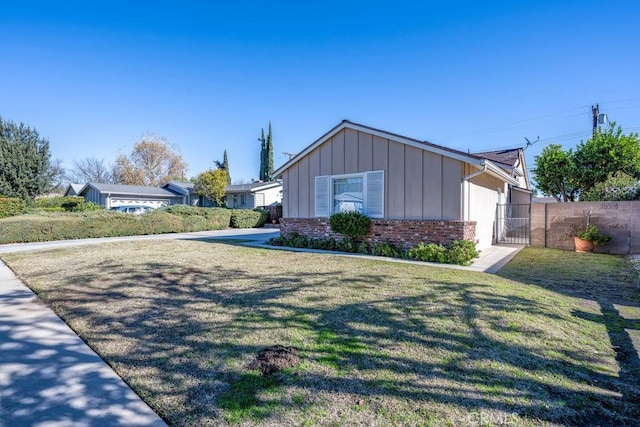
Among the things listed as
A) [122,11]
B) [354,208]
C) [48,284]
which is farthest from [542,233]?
[122,11]

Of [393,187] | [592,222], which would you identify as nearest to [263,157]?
[393,187]

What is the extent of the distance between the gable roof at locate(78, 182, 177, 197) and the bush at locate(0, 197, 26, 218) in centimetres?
665

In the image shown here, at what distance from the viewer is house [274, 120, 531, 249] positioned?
849 centimetres

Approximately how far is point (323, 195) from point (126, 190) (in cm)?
2554

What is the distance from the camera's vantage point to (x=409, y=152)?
910 cm

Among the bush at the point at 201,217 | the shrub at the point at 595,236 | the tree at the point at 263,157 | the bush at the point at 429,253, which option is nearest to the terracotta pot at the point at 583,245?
the shrub at the point at 595,236

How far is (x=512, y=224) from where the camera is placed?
13742 mm

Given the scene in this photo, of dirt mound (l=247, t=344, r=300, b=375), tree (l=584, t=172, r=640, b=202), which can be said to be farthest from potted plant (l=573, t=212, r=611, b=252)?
dirt mound (l=247, t=344, r=300, b=375)

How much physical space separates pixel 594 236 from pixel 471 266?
5.45 metres

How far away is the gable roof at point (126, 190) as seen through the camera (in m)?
28.2

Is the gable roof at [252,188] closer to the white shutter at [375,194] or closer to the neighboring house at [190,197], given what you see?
the neighboring house at [190,197]

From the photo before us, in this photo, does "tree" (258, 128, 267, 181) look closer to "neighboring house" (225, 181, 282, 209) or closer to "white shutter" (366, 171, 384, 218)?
"neighboring house" (225, 181, 282, 209)

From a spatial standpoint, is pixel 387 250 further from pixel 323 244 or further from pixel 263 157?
pixel 263 157

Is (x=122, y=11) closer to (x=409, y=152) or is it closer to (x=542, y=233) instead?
(x=409, y=152)
